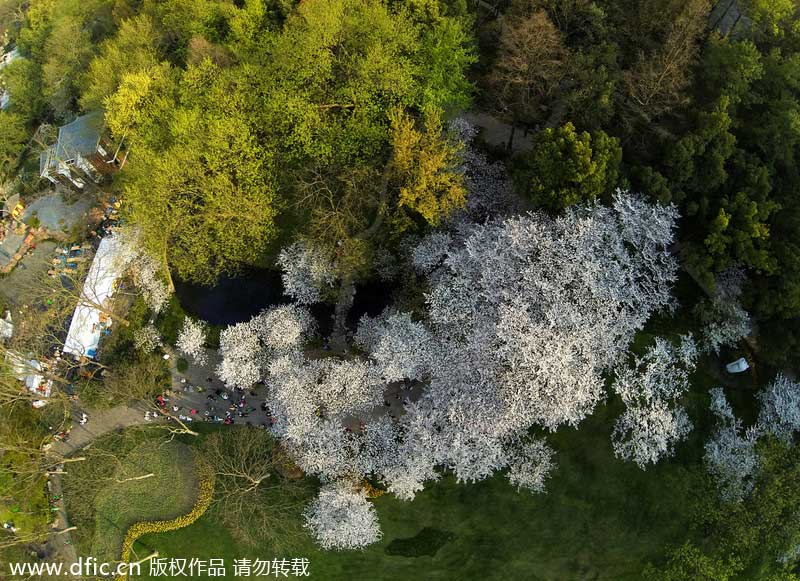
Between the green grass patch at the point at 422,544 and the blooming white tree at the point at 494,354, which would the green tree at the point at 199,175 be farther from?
the green grass patch at the point at 422,544

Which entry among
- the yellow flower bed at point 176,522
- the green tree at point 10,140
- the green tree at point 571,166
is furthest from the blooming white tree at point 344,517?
the green tree at point 10,140

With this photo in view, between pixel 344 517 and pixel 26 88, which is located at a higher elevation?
pixel 344 517

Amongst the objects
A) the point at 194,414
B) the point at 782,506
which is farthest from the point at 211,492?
the point at 782,506

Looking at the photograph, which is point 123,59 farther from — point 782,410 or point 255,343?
point 782,410

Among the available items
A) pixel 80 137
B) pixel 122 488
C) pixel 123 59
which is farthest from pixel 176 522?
pixel 123 59

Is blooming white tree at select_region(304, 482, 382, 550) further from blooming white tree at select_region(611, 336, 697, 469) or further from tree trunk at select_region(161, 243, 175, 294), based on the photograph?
tree trunk at select_region(161, 243, 175, 294)
